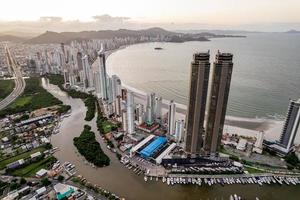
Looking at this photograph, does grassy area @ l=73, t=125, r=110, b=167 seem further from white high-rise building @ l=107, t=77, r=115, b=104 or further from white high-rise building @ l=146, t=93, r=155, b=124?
white high-rise building @ l=107, t=77, r=115, b=104

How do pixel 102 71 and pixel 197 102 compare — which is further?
pixel 102 71

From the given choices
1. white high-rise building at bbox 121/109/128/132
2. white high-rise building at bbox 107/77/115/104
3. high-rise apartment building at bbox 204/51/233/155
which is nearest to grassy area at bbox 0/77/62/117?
white high-rise building at bbox 107/77/115/104

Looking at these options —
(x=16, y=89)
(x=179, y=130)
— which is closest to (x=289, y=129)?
(x=179, y=130)

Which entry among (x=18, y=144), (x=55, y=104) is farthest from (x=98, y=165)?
(x=55, y=104)

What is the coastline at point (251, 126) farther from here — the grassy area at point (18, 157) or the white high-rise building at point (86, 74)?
the white high-rise building at point (86, 74)

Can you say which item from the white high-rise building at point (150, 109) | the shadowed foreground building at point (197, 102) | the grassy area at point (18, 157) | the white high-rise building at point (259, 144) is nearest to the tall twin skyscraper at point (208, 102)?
the shadowed foreground building at point (197, 102)

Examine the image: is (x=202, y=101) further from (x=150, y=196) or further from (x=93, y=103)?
(x=93, y=103)

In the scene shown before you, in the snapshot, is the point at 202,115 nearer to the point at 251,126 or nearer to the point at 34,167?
the point at 251,126
